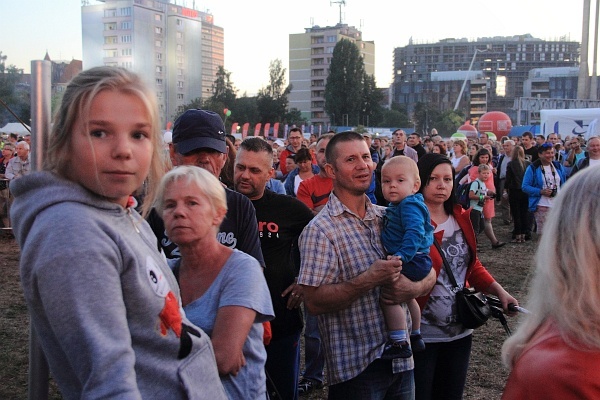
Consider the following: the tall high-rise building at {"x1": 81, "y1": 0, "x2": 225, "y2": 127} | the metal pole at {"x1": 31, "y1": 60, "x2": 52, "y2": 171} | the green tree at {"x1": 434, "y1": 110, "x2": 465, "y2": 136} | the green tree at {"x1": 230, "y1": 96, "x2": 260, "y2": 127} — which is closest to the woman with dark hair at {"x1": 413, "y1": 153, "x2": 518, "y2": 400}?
the metal pole at {"x1": 31, "y1": 60, "x2": 52, "y2": 171}

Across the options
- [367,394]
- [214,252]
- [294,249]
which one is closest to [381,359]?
[367,394]

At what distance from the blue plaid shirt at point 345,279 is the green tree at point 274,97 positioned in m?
81.8

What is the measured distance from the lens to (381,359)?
2.84m

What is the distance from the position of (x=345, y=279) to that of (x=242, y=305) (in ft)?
3.37

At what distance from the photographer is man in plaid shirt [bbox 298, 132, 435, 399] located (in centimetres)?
279

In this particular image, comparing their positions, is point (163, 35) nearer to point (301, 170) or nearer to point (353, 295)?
point (301, 170)

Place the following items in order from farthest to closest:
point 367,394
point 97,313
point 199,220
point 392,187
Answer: point 392,187 < point 367,394 < point 199,220 < point 97,313

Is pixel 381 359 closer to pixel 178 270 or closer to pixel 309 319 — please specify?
pixel 178 270

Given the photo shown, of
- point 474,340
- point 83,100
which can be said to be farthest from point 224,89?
point 83,100

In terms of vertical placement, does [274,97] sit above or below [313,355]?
above

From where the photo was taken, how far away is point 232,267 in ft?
6.83

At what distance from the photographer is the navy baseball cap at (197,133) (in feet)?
9.24

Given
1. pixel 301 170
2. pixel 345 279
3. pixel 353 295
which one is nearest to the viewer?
pixel 353 295

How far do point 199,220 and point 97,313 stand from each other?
88cm
